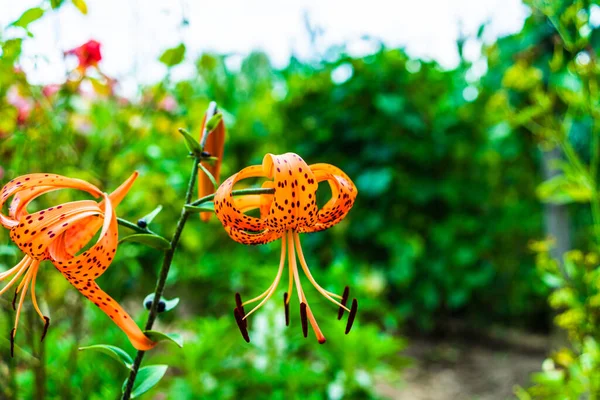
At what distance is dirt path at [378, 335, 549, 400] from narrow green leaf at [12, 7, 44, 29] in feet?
6.07

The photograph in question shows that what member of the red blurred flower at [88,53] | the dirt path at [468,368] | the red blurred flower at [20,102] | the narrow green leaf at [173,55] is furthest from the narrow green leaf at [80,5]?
the dirt path at [468,368]

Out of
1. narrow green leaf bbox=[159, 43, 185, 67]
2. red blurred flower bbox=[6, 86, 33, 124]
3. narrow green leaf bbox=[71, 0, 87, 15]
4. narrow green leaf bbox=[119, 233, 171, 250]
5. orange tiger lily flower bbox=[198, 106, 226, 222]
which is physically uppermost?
red blurred flower bbox=[6, 86, 33, 124]

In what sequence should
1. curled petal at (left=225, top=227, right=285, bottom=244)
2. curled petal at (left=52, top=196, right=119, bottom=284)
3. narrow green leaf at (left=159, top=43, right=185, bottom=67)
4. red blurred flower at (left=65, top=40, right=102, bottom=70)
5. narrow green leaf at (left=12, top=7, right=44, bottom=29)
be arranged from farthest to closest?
red blurred flower at (left=65, top=40, right=102, bottom=70) → narrow green leaf at (left=159, top=43, right=185, bottom=67) → narrow green leaf at (left=12, top=7, right=44, bottom=29) → curled petal at (left=225, top=227, right=285, bottom=244) → curled petal at (left=52, top=196, right=119, bottom=284)

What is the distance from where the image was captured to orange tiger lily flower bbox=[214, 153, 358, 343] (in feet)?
1.48

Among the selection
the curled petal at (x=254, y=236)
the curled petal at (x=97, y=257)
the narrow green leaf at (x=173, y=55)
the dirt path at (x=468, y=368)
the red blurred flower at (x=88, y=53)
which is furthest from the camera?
the dirt path at (x=468, y=368)

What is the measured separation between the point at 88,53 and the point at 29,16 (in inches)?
14.9

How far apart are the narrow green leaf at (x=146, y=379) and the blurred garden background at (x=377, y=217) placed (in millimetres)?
598

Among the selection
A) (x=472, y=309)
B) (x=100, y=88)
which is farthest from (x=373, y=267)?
(x=100, y=88)

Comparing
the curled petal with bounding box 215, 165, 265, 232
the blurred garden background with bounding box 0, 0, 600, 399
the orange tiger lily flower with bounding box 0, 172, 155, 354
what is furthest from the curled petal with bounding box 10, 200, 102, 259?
the blurred garden background with bounding box 0, 0, 600, 399

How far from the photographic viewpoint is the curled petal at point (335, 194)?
49cm

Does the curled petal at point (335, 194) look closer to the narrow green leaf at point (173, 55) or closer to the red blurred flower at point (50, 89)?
the narrow green leaf at point (173, 55)

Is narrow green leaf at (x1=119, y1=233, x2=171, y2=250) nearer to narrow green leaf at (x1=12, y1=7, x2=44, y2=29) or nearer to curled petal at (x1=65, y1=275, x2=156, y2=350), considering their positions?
curled petal at (x1=65, y1=275, x2=156, y2=350)

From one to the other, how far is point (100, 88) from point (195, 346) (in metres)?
0.66

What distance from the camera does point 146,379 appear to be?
1.65ft
